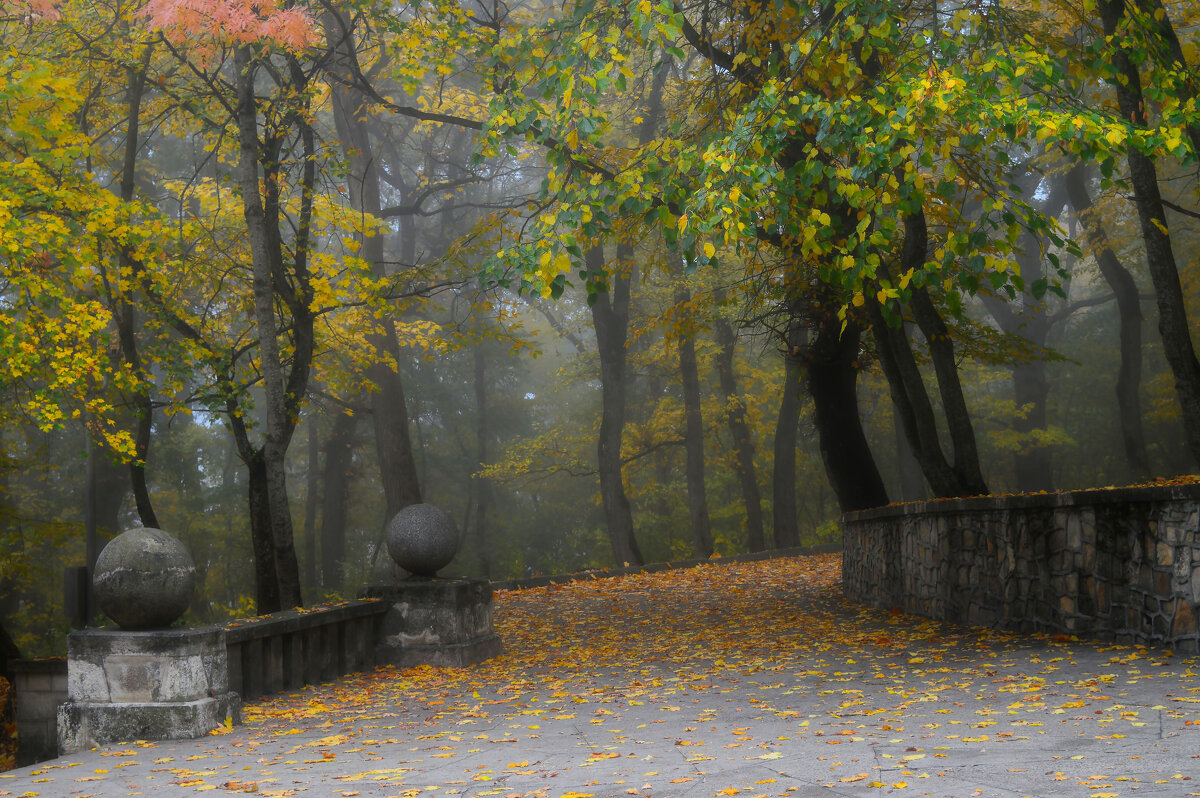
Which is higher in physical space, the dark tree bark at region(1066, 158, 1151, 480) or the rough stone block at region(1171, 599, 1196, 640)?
the dark tree bark at region(1066, 158, 1151, 480)

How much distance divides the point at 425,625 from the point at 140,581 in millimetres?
3035

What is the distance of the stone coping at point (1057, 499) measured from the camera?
6.23 m

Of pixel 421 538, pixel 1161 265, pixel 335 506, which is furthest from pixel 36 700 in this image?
pixel 335 506

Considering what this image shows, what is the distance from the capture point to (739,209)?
6.66 metres

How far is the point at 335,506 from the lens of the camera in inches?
933

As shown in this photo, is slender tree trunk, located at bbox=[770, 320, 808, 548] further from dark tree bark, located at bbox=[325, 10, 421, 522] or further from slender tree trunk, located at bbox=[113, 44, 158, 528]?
slender tree trunk, located at bbox=[113, 44, 158, 528]

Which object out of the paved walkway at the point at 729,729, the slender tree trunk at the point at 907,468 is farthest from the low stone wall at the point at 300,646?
the slender tree trunk at the point at 907,468

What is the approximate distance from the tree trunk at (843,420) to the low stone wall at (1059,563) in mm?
2336

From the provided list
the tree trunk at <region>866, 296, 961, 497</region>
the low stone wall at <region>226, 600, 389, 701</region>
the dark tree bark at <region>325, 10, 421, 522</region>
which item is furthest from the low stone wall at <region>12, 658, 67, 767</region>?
the tree trunk at <region>866, 296, 961, 497</region>

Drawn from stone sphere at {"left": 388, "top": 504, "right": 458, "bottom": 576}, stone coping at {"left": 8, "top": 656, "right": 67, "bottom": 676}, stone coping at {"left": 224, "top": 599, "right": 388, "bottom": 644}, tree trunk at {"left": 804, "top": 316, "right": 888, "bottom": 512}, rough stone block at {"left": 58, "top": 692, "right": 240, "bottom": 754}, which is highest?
tree trunk at {"left": 804, "top": 316, "right": 888, "bottom": 512}

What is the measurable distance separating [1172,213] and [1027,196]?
11.8 ft

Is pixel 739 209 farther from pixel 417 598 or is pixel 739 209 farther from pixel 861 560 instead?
pixel 861 560

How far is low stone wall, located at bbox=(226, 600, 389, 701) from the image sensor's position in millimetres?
6812

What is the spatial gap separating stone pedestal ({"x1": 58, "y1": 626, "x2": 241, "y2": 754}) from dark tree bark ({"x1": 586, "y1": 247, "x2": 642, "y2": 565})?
1386cm
